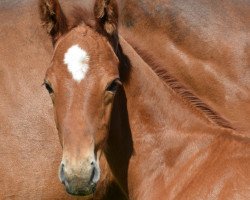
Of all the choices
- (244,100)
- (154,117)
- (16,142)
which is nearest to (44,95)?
(16,142)

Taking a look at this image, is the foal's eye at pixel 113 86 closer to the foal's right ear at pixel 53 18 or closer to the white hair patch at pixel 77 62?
the white hair patch at pixel 77 62

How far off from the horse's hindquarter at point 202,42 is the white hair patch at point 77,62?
1.74 m

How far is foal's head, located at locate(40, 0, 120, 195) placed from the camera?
4.37 m

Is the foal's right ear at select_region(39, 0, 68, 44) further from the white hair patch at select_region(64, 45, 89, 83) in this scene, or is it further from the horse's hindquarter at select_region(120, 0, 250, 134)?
the horse's hindquarter at select_region(120, 0, 250, 134)

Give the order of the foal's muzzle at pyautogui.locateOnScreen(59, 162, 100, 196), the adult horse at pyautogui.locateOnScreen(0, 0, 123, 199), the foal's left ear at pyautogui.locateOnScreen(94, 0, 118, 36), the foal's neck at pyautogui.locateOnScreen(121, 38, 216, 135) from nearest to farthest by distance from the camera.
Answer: the foal's muzzle at pyautogui.locateOnScreen(59, 162, 100, 196) < the foal's left ear at pyautogui.locateOnScreen(94, 0, 118, 36) < the foal's neck at pyautogui.locateOnScreen(121, 38, 216, 135) < the adult horse at pyautogui.locateOnScreen(0, 0, 123, 199)

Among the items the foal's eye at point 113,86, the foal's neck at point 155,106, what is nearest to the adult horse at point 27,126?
the foal's neck at point 155,106

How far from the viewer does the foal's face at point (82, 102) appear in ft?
14.3

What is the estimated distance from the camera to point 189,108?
4.86 meters

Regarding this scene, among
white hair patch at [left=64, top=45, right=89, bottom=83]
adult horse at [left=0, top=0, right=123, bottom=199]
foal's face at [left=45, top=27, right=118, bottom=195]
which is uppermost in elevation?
white hair patch at [left=64, top=45, right=89, bottom=83]

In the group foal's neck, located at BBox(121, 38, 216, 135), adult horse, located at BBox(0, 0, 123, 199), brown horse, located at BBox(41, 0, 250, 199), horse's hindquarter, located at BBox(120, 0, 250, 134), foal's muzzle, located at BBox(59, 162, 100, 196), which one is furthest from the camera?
horse's hindquarter, located at BBox(120, 0, 250, 134)

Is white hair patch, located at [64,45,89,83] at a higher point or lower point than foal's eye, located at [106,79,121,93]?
higher

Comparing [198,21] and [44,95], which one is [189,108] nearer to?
[44,95]

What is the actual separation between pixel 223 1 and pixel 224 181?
9.68 feet

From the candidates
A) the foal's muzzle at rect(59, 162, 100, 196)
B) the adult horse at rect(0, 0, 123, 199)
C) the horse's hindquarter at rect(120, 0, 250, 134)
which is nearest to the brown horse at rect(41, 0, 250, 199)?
the foal's muzzle at rect(59, 162, 100, 196)
